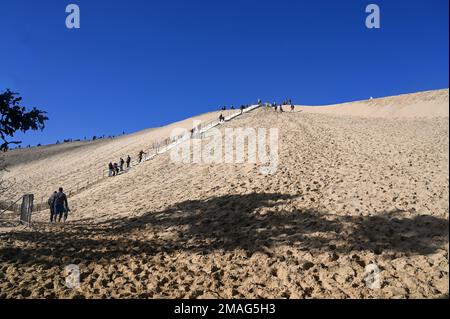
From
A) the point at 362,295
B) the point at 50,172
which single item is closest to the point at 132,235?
the point at 362,295

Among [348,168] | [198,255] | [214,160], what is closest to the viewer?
[198,255]

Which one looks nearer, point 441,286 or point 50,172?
point 441,286

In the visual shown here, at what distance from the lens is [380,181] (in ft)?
48.7

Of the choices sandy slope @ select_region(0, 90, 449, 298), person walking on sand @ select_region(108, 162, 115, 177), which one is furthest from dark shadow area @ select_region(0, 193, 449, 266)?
person walking on sand @ select_region(108, 162, 115, 177)

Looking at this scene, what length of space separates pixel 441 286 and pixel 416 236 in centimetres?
248

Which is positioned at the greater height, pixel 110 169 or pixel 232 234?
pixel 110 169

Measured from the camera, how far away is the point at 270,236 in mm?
11445

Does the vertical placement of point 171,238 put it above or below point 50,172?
below

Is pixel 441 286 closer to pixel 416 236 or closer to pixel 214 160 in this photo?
pixel 416 236

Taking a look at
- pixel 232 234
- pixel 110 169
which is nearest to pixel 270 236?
pixel 232 234

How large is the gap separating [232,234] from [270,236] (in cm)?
142

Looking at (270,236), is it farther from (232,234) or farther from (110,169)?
(110,169)
